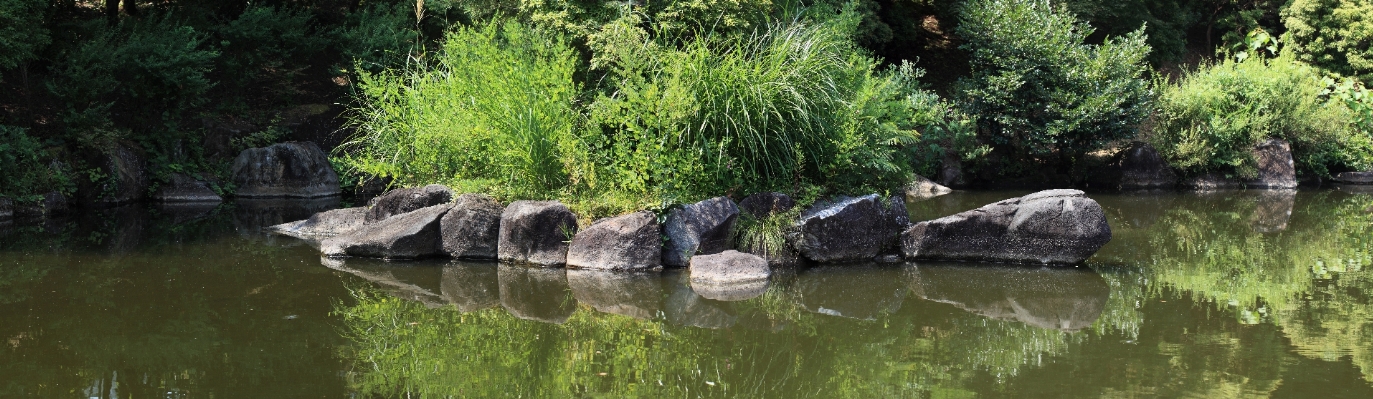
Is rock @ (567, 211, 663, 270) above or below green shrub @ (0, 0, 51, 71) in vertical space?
below

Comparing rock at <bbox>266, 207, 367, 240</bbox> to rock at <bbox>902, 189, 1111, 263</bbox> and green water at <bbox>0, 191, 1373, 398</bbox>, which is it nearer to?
green water at <bbox>0, 191, 1373, 398</bbox>

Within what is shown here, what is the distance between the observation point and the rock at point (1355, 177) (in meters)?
19.4

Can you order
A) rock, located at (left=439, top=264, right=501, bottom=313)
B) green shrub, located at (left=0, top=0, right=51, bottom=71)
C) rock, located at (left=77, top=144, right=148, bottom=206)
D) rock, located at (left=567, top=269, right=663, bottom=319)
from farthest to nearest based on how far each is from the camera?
rock, located at (left=77, top=144, right=148, bottom=206)
green shrub, located at (left=0, top=0, right=51, bottom=71)
rock, located at (left=439, top=264, right=501, bottom=313)
rock, located at (left=567, top=269, right=663, bottom=319)

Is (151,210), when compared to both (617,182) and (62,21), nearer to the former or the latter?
(62,21)

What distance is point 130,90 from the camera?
605 inches

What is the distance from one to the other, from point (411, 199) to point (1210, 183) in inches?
556

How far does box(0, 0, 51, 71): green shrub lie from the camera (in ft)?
42.9

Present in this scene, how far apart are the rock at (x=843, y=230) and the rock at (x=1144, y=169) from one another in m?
10.1

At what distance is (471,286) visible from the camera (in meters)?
8.73

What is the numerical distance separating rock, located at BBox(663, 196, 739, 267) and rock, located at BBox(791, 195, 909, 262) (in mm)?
740

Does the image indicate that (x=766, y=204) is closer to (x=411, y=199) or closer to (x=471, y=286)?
(x=471, y=286)

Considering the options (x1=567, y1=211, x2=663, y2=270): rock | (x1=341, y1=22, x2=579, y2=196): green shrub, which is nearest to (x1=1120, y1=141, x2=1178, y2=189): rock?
(x1=341, y1=22, x2=579, y2=196): green shrub

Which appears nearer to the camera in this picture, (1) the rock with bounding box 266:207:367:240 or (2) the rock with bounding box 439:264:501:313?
(2) the rock with bounding box 439:264:501:313

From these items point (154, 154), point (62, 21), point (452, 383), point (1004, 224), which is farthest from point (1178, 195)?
point (62, 21)
